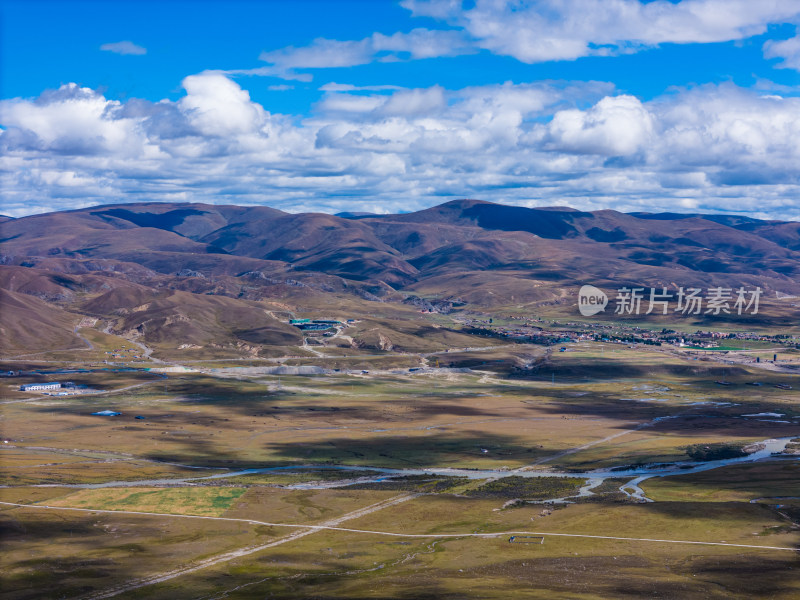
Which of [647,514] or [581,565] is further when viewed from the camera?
[647,514]

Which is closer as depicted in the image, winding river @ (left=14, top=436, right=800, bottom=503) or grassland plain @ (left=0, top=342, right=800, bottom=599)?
grassland plain @ (left=0, top=342, right=800, bottom=599)

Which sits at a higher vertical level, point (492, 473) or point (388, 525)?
point (388, 525)

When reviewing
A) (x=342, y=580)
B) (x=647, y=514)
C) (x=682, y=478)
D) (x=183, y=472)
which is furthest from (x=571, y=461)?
(x=342, y=580)

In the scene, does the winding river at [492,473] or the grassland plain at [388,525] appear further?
the winding river at [492,473]

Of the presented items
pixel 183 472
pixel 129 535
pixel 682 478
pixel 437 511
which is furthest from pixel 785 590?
pixel 183 472

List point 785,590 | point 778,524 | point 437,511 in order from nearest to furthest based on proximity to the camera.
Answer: point 785,590 < point 778,524 < point 437,511

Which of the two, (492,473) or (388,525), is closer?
(388,525)

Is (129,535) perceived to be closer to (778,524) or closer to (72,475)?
(72,475)

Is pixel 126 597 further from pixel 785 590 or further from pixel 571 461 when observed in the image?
pixel 571 461

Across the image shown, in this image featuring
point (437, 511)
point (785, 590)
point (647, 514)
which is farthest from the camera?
point (437, 511)
